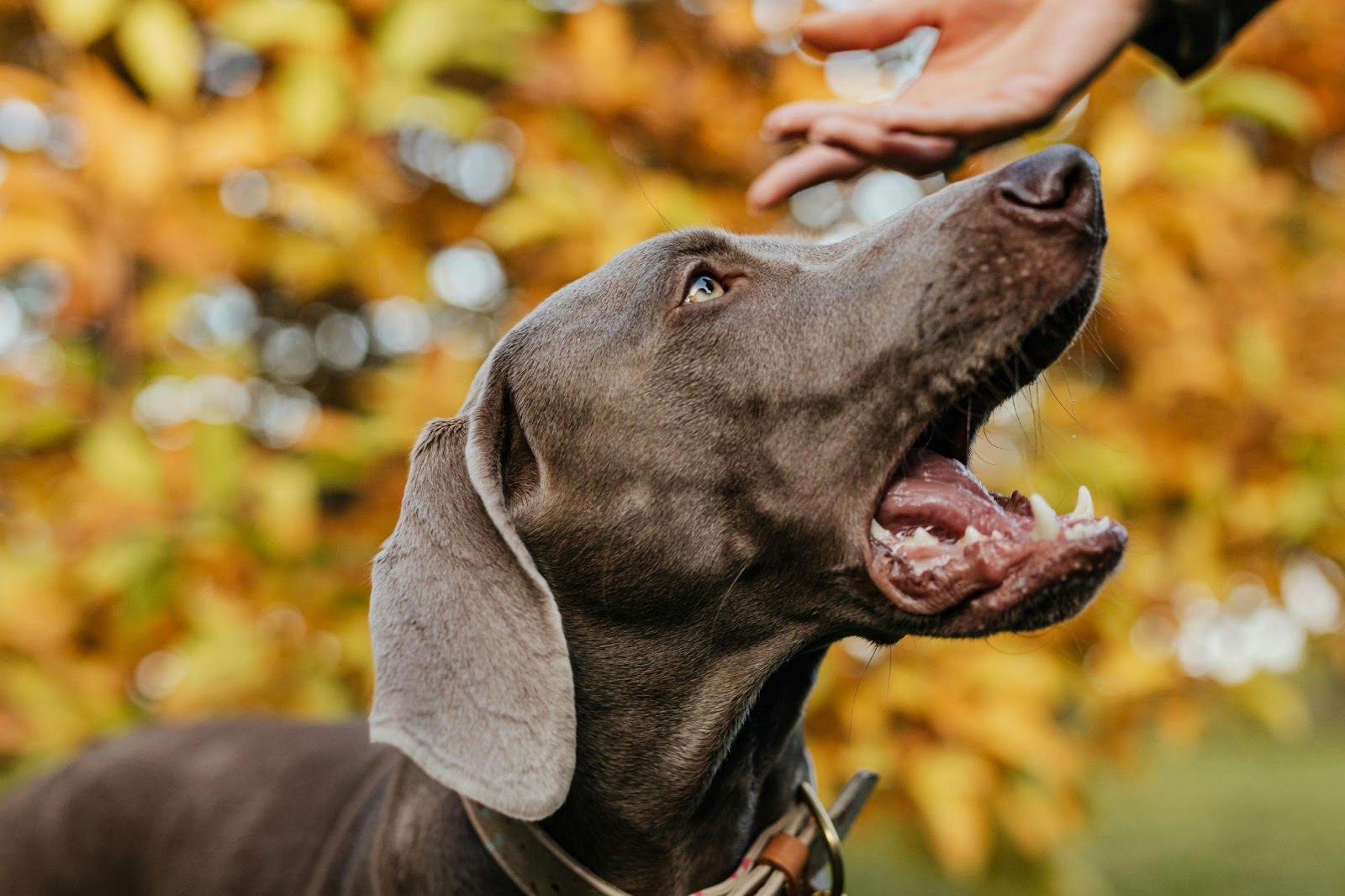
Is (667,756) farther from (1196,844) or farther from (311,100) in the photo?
(1196,844)

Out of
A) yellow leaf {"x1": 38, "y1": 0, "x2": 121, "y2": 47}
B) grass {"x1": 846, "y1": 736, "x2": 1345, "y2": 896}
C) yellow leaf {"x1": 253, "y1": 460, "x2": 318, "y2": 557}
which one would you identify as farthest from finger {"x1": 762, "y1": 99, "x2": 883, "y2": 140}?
grass {"x1": 846, "y1": 736, "x2": 1345, "y2": 896}

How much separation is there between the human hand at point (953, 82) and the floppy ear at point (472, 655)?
1.03 metres

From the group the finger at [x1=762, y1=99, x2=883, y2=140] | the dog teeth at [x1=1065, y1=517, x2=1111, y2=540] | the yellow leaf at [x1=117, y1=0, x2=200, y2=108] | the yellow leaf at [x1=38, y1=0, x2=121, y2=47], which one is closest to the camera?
the dog teeth at [x1=1065, y1=517, x2=1111, y2=540]

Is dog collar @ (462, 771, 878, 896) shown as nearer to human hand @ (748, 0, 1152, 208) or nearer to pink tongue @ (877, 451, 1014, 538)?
pink tongue @ (877, 451, 1014, 538)

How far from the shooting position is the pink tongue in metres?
1.98

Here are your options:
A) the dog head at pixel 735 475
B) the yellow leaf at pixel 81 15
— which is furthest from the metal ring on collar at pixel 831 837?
the yellow leaf at pixel 81 15

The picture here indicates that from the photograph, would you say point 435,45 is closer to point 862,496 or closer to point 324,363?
point 324,363

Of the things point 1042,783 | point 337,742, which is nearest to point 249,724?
point 337,742

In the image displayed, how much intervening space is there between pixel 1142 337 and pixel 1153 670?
3.27 ft

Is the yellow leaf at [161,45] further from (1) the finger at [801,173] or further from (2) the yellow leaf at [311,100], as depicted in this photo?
(1) the finger at [801,173]

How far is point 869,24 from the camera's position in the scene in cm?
268

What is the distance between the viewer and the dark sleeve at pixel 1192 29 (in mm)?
2611

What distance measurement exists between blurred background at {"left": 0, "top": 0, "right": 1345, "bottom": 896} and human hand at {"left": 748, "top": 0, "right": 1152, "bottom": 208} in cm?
82

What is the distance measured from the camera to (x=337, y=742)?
3141 millimetres
